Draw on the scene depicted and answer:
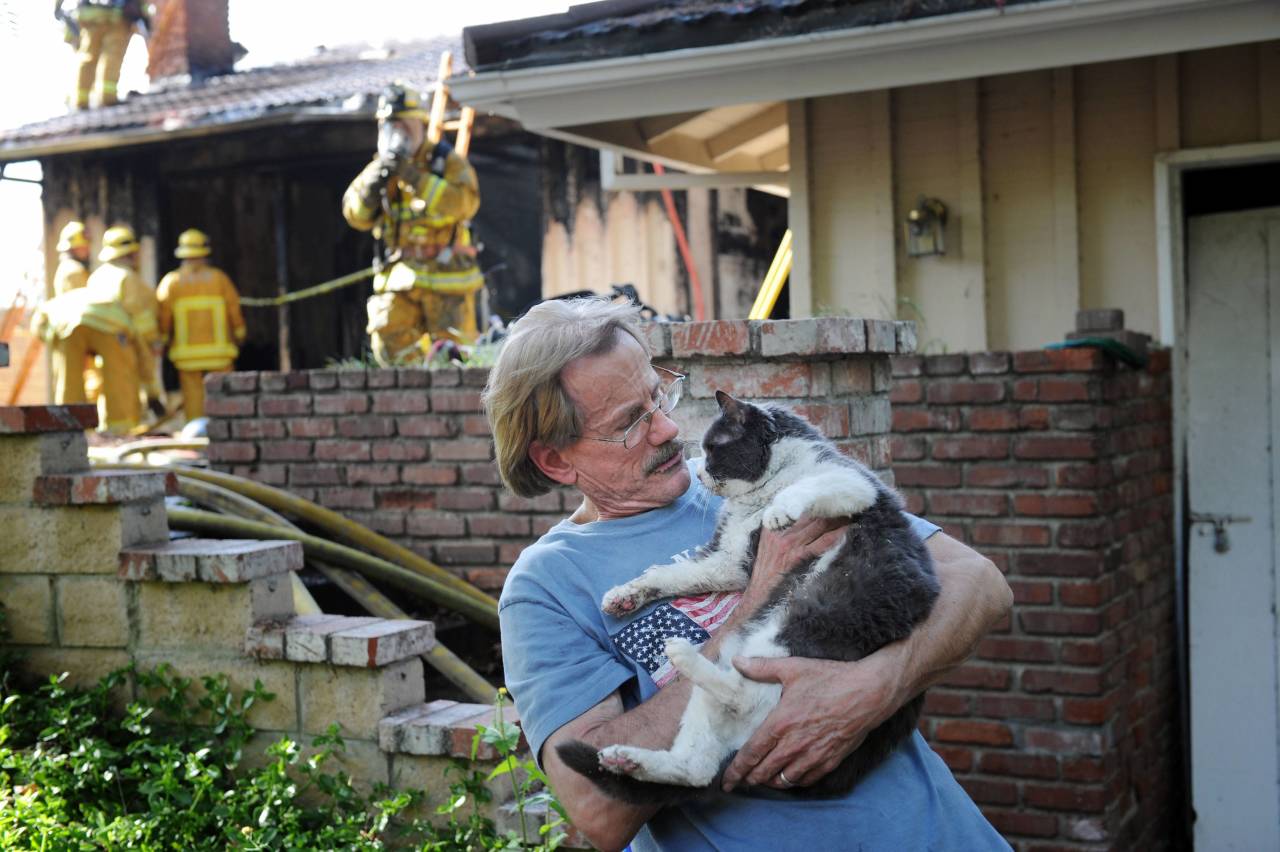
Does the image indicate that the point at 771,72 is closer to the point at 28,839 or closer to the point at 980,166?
the point at 980,166

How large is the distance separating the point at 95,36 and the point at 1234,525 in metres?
13.1

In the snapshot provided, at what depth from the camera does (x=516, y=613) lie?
2297mm

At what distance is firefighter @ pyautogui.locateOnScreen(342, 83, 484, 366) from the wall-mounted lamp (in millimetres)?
3093

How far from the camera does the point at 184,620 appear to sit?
4.25 meters

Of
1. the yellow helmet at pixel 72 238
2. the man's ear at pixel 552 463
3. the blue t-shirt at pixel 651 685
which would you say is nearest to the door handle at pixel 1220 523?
the blue t-shirt at pixel 651 685

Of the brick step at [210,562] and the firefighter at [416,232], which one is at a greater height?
the firefighter at [416,232]

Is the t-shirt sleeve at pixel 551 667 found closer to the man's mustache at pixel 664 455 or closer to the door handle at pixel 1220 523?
the man's mustache at pixel 664 455

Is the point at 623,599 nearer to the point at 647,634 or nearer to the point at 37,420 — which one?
the point at 647,634

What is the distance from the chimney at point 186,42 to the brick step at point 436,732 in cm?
1203

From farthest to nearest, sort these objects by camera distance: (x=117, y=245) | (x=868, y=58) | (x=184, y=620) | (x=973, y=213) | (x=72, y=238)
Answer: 1. (x=72, y=238)
2. (x=117, y=245)
3. (x=973, y=213)
4. (x=868, y=58)
5. (x=184, y=620)

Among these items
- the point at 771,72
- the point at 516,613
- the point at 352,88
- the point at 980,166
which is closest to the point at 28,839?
the point at 516,613

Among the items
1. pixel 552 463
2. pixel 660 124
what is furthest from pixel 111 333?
pixel 552 463

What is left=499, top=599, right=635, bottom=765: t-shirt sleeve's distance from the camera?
2195 millimetres

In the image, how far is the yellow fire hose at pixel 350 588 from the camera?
4.74m
